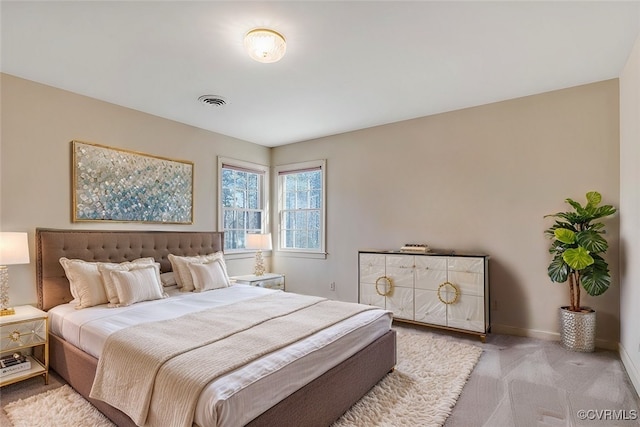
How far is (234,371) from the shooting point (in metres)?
1.65

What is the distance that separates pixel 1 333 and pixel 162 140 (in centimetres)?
247

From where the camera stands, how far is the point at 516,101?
Result: 3.66m

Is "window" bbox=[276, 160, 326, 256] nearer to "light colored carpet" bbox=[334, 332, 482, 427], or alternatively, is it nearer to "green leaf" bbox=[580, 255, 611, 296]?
"light colored carpet" bbox=[334, 332, 482, 427]

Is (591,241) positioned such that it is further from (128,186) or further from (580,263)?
(128,186)

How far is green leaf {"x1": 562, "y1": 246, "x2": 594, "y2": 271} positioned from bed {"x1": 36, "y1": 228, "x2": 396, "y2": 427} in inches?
66.5

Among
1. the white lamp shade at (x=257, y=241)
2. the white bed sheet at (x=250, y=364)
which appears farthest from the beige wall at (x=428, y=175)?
the white bed sheet at (x=250, y=364)

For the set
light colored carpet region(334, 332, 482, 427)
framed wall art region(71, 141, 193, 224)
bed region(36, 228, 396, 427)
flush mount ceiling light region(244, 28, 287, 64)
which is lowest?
light colored carpet region(334, 332, 482, 427)

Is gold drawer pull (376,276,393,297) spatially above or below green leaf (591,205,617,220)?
below

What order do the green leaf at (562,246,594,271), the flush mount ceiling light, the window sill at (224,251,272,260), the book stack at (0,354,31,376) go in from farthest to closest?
the window sill at (224,251,272,260) < the green leaf at (562,246,594,271) < the book stack at (0,354,31,376) < the flush mount ceiling light

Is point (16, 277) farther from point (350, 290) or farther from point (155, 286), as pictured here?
point (350, 290)

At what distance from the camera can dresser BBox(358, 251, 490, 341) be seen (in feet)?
11.5

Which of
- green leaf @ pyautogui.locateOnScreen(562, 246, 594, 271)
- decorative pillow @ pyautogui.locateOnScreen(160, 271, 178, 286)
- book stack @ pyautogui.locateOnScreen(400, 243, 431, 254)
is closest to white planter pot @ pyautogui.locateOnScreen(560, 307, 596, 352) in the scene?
green leaf @ pyautogui.locateOnScreen(562, 246, 594, 271)

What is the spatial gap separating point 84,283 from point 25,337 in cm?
53

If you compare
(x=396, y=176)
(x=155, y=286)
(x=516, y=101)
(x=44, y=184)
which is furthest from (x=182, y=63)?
(x=516, y=101)
